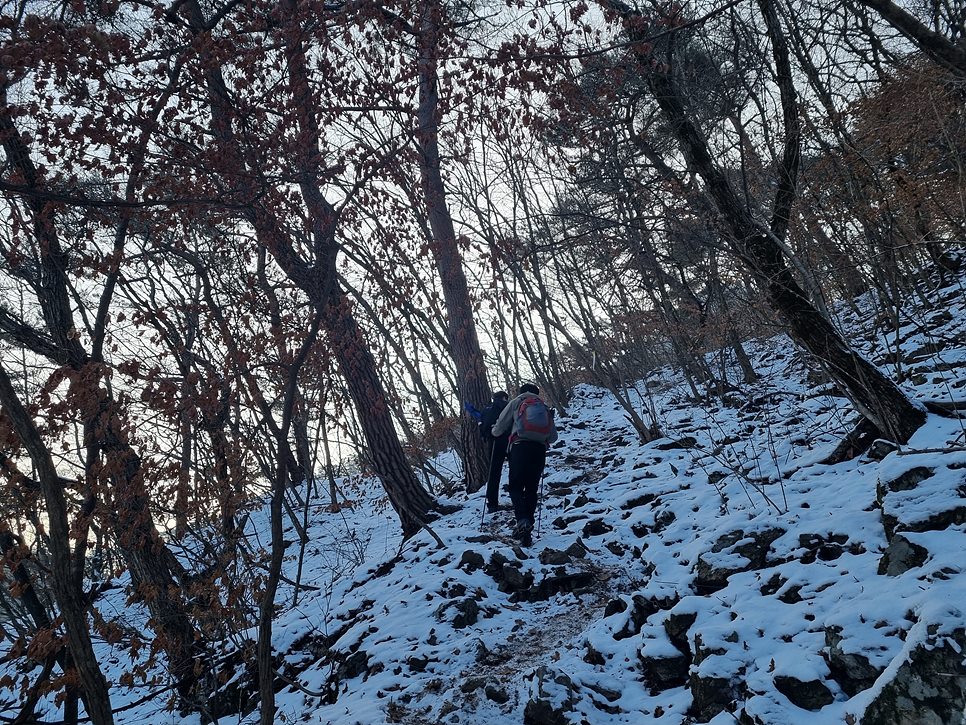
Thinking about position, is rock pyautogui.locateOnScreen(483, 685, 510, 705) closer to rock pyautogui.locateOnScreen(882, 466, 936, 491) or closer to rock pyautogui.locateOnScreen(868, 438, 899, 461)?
rock pyautogui.locateOnScreen(882, 466, 936, 491)

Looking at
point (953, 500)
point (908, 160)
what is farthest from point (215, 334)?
point (908, 160)

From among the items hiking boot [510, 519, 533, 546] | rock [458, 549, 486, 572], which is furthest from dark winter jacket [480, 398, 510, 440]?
rock [458, 549, 486, 572]

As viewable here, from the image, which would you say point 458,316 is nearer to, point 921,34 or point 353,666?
point 353,666

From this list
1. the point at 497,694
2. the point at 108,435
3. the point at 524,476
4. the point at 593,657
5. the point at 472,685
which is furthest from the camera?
the point at 524,476

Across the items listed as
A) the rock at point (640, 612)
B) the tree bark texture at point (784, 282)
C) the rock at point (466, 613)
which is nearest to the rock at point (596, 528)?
the rock at point (466, 613)

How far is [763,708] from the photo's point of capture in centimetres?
306

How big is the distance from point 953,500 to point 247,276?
663cm

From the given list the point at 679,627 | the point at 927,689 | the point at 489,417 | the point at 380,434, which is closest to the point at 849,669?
the point at 927,689

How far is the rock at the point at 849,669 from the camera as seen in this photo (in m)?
2.94

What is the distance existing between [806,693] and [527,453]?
4.09m

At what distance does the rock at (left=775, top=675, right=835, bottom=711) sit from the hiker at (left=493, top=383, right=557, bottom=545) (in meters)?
3.67

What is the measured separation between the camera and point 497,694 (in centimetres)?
413

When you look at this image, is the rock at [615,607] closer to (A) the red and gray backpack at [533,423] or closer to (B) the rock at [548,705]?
(B) the rock at [548,705]

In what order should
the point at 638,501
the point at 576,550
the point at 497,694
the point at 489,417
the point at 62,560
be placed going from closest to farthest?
1. the point at 62,560
2. the point at 497,694
3. the point at 576,550
4. the point at 638,501
5. the point at 489,417
